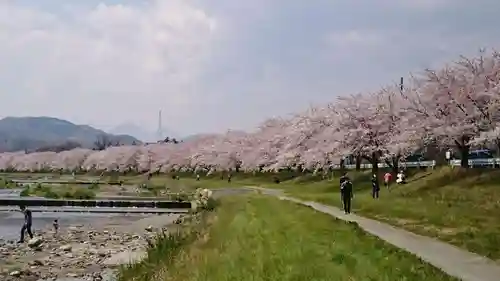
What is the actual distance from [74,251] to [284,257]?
62.0 ft

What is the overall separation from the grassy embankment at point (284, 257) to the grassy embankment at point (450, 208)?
88.8 inches

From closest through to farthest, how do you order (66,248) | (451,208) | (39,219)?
(451,208) → (66,248) → (39,219)

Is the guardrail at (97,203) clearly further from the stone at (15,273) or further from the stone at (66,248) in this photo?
the stone at (15,273)

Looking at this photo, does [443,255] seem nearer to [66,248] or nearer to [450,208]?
[450,208]

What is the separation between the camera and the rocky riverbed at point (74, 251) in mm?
24688

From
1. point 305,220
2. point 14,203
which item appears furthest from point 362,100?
point 305,220

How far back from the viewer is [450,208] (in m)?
27.8

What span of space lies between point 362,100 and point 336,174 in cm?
1347

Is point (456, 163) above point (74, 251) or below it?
above

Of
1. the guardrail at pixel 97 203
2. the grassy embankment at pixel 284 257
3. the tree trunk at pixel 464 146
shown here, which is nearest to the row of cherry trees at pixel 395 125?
the tree trunk at pixel 464 146

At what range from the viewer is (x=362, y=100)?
65750mm

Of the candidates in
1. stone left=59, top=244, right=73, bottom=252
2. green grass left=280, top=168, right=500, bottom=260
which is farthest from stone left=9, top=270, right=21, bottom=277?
green grass left=280, top=168, right=500, bottom=260

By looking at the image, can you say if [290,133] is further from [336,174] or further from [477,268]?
[477,268]

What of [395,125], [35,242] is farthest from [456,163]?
[35,242]
